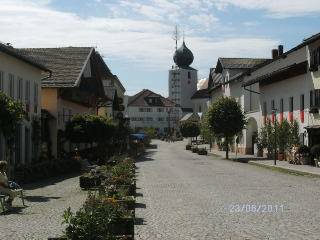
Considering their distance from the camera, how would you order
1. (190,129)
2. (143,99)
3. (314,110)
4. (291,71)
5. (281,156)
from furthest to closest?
1. (143,99)
2. (190,129)
3. (281,156)
4. (291,71)
5. (314,110)

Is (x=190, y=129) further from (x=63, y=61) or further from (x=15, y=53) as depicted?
(x=15, y=53)

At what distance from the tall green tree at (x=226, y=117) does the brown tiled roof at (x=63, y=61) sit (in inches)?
458

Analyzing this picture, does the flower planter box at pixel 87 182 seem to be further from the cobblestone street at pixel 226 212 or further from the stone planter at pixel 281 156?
the stone planter at pixel 281 156

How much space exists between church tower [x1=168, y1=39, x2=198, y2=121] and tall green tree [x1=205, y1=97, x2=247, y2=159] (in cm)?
10020

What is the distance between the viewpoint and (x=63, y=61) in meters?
37.6

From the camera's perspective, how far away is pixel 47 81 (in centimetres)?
3425

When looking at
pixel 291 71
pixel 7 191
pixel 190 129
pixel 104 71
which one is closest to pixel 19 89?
pixel 7 191

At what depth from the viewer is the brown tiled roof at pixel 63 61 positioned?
3425cm

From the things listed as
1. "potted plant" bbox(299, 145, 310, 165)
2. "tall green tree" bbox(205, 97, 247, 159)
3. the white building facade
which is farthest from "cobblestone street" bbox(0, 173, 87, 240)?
"tall green tree" bbox(205, 97, 247, 159)

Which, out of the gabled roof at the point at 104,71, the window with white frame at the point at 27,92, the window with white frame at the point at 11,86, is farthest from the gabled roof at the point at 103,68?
the window with white frame at the point at 11,86

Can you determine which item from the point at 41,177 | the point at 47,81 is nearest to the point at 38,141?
the point at 47,81

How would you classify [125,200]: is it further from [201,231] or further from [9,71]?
[9,71]

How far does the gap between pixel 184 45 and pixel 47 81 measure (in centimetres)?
11339

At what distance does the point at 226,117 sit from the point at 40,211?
3208 cm
